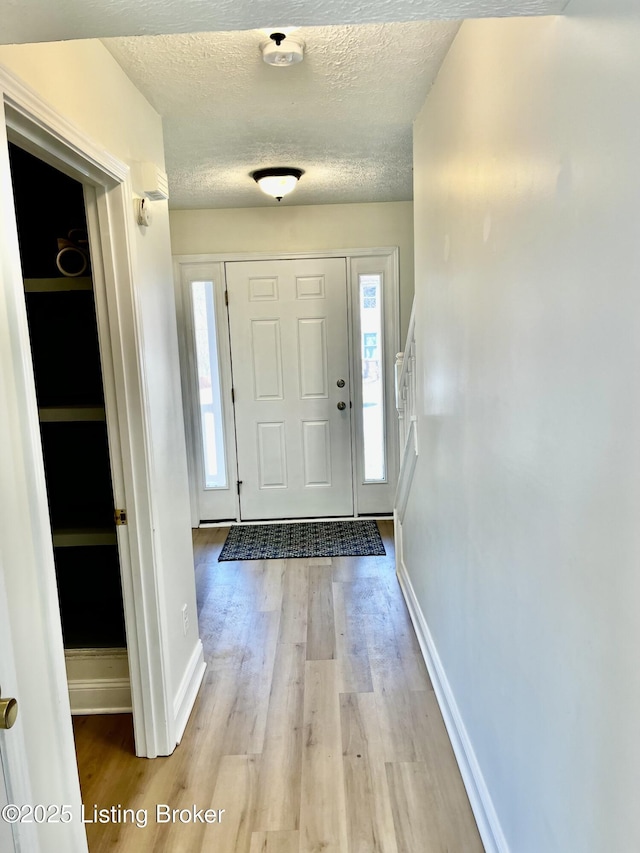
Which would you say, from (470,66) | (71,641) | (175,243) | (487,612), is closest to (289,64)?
(470,66)

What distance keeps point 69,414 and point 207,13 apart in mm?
1569

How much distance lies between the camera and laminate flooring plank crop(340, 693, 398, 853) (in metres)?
1.67

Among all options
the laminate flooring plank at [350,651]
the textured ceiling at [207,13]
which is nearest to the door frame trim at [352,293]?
the laminate flooring plank at [350,651]

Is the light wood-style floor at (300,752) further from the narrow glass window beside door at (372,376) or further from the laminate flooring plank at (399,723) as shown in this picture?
the narrow glass window beside door at (372,376)

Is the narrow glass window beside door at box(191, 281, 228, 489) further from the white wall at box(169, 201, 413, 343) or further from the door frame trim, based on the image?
the white wall at box(169, 201, 413, 343)

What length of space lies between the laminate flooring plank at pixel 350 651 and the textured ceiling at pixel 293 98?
240 cm

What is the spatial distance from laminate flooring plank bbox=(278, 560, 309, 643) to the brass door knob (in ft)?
6.61

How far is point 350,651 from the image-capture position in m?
2.67

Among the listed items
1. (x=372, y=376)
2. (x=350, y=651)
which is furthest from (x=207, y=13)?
(x=372, y=376)

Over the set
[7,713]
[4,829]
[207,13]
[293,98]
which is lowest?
[4,829]

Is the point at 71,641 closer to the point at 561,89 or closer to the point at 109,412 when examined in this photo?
the point at 109,412

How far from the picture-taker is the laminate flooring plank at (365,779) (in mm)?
1672

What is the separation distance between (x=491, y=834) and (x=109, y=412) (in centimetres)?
170

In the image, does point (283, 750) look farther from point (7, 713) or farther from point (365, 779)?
point (7, 713)
